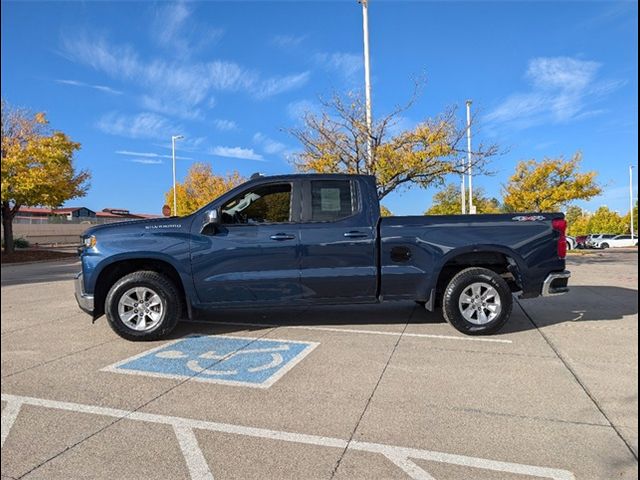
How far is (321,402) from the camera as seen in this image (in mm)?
3434

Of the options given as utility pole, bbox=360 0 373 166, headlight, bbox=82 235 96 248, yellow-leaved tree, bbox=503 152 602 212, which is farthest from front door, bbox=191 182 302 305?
yellow-leaved tree, bbox=503 152 602 212

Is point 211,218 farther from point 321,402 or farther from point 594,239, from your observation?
point 594,239

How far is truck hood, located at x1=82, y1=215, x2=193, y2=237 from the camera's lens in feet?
16.7

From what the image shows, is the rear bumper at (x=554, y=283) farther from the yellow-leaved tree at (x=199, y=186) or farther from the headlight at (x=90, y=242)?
the yellow-leaved tree at (x=199, y=186)

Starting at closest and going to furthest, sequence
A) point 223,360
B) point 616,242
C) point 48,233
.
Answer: point 223,360, point 48,233, point 616,242

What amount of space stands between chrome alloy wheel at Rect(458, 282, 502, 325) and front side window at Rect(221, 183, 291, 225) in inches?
89.9

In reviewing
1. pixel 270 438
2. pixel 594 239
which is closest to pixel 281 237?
pixel 270 438

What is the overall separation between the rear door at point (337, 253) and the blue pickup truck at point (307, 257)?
0.01 meters

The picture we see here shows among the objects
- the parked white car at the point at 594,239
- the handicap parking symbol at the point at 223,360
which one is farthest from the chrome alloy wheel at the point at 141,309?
the parked white car at the point at 594,239

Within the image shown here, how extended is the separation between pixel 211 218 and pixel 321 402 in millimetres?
2530

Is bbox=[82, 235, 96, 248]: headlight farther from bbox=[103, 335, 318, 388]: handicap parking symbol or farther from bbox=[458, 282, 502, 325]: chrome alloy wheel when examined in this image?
bbox=[458, 282, 502, 325]: chrome alloy wheel

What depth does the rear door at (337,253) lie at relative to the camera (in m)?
5.20

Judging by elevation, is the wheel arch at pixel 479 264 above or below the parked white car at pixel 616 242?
above

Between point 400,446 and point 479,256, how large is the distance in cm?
327
